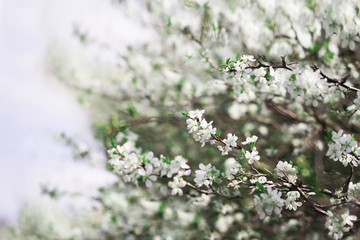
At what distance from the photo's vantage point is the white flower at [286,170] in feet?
4.46

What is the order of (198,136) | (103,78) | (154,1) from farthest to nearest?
1. (103,78)
2. (154,1)
3. (198,136)

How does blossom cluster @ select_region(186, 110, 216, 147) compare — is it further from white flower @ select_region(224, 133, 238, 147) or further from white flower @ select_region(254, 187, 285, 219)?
white flower @ select_region(254, 187, 285, 219)

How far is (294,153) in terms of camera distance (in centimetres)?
200

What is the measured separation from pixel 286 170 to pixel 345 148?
214mm

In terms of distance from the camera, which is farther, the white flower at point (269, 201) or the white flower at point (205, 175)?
the white flower at point (205, 175)

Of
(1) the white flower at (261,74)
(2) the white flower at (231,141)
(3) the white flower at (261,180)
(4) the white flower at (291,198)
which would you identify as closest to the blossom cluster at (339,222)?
(4) the white flower at (291,198)

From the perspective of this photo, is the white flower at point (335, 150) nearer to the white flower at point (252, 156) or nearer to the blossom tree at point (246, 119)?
the blossom tree at point (246, 119)

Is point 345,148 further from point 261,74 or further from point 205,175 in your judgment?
point 205,175

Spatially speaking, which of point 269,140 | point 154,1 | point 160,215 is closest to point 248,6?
point 154,1

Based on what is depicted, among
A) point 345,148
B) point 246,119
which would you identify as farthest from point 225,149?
point 246,119

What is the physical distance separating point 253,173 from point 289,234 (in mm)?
1189

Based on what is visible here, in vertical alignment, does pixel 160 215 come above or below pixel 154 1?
below

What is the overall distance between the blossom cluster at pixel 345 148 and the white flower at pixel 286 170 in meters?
0.15

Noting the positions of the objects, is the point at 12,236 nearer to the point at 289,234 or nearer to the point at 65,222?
the point at 65,222
